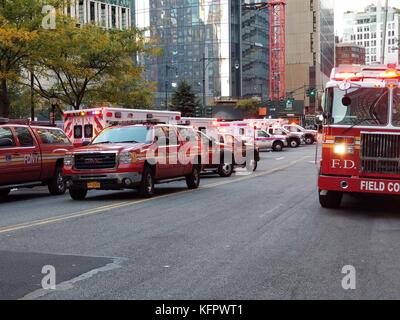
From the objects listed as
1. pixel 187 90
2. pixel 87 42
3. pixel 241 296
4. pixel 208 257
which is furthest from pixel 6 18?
pixel 187 90

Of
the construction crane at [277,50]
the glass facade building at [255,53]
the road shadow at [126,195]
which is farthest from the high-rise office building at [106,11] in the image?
the road shadow at [126,195]

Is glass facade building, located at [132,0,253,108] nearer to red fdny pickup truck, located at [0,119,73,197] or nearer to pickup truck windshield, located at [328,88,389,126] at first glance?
red fdny pickup truck, located at [0,119,73,197]

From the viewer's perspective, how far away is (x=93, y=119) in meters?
23.4

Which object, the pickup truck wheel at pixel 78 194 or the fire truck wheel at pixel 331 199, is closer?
the fire truck wheel at pixel 331 199

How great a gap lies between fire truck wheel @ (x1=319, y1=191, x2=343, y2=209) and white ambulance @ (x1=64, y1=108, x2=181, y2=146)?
11891 millimetres

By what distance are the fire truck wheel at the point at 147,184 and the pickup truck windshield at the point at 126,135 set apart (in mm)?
802

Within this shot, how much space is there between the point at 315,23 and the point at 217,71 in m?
37.2

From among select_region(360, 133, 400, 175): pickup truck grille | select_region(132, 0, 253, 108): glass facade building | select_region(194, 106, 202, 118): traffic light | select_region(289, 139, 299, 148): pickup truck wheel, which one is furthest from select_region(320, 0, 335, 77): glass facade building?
select_region(360, 133, 400, 175): pickup truck grille

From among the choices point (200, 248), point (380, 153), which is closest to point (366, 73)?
point (380, 153)

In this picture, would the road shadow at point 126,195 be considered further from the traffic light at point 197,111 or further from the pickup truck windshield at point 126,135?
the traffic light at point 197,111

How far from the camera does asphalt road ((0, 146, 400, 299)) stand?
5.95 meters

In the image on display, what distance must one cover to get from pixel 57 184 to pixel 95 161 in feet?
9.90

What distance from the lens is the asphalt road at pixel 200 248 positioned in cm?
595

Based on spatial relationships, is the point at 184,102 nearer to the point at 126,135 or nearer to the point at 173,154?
the point at 173,154
